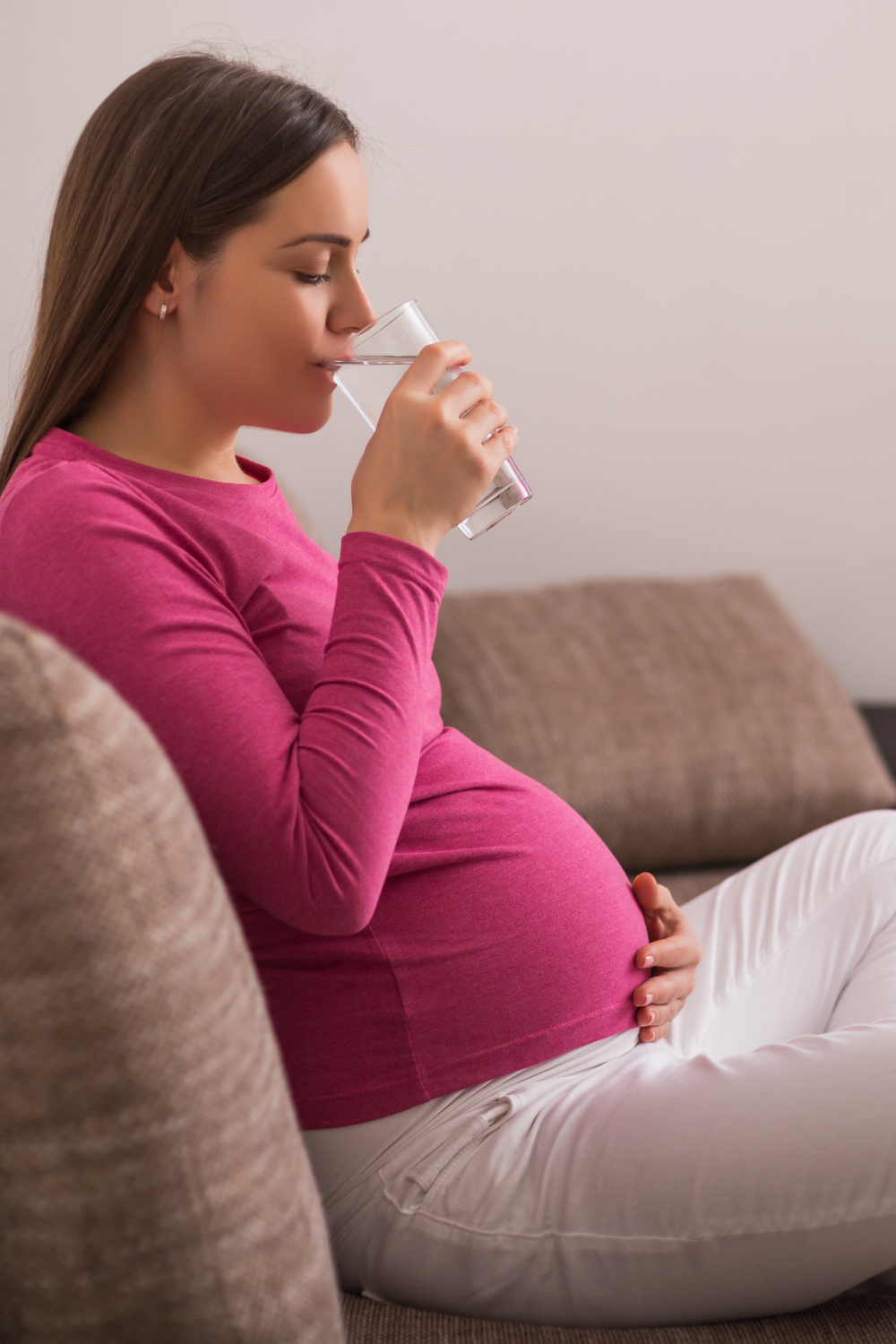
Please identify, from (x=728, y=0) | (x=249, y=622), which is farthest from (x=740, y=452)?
(x=249, y=622)

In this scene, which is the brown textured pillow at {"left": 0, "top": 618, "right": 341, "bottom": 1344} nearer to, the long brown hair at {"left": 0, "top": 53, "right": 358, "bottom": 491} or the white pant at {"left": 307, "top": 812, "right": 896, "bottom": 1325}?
the white pant at {"left": 307, "top": 812, "right": 896, "bottom": 1325}

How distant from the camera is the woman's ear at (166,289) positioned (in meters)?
0.79

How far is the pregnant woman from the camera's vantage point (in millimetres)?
664

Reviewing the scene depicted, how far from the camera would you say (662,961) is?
33.8 inches

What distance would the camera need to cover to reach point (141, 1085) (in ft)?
1.55

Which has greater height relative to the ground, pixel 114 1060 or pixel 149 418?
pixel 149 418

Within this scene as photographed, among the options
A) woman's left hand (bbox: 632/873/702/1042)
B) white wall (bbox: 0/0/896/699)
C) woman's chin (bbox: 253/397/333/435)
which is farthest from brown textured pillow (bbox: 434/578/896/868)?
woman's chin (bbox: 253/397/333/435)

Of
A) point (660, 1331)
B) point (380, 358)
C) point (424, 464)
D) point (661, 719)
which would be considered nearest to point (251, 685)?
point (424, 464)

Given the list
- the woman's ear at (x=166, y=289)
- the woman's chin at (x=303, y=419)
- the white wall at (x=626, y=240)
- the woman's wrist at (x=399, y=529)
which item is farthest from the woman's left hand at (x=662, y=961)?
the white wall at (x=626, y=240)

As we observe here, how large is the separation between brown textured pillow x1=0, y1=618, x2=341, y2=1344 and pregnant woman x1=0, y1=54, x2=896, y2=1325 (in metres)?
0.15

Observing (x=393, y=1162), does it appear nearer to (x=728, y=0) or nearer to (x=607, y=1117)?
(x=607, y=1117)

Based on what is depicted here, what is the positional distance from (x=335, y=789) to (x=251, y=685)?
0.08 m

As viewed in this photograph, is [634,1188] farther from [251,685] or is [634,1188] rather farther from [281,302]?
[281,302]

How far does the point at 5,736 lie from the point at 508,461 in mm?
502
